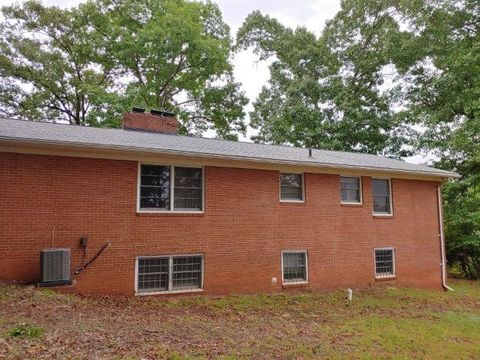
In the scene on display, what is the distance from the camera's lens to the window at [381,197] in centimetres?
1344

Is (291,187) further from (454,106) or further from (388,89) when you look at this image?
(388,89)

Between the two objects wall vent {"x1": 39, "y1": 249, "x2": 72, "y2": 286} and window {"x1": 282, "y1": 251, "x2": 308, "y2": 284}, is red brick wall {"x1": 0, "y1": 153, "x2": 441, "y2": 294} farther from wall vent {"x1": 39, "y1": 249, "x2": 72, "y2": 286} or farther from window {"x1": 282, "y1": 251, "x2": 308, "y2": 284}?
wall vent {"x1": 39, "y1": 249, "x2": 72, "y2": 286}

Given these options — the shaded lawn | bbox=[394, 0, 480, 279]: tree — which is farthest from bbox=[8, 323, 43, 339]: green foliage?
bbox=[394, 0, 480, 279]: tree

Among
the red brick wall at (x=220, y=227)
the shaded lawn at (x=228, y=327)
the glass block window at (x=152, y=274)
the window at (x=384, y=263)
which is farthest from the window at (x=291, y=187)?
the glass block window at (x=152, y=274)

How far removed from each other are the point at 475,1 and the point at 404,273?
15.8 m

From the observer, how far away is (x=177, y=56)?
25.6 meters

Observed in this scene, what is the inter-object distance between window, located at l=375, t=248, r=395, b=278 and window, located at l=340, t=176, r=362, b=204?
2.04 m

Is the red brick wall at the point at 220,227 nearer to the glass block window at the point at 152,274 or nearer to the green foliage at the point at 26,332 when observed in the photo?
the glass block window at the point at 152,274

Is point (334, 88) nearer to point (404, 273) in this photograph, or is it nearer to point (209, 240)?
point (404, 273)

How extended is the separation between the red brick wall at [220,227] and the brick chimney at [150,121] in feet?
14.7

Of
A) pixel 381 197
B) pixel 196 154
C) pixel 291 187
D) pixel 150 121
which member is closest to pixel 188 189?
pixel 196 154

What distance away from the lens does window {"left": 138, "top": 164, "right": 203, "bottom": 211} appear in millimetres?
9734

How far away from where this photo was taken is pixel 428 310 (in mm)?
10336

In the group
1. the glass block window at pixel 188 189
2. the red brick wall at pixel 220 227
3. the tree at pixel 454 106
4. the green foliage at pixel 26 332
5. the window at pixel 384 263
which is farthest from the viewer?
the tree at pixel 454 106
